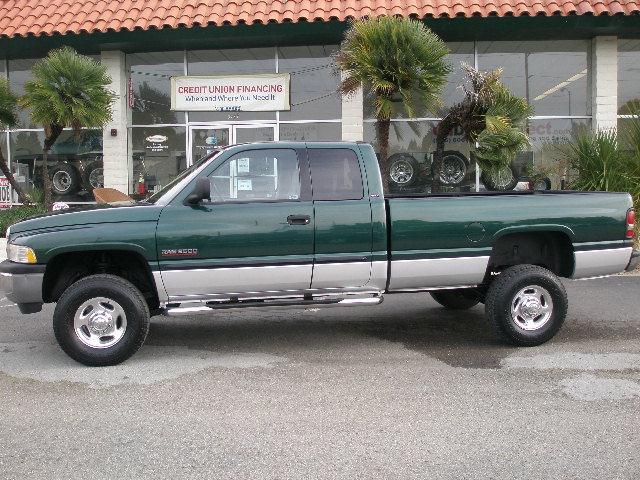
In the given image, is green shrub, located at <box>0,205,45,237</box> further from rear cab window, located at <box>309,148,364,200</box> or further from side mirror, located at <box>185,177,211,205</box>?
rear cab window, located at <box>309,148,364,200</box>

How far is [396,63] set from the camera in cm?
1073

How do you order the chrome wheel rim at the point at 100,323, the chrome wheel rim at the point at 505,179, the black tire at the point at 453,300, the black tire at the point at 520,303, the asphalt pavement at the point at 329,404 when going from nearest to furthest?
the asphalt pavement at the point at 329,404 → the chrome wheel rim at the point at 100,323 → the black tire at the point at 520,303 → the black tire at the point at 453,300 → the chrome wheel rim at the point at 505,179

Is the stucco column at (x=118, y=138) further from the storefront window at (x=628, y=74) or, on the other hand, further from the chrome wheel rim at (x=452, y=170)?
the storefront window at (x=628, y=74)

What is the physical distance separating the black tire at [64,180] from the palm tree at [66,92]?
3064mm

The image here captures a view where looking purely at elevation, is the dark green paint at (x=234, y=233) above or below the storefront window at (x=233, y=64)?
below

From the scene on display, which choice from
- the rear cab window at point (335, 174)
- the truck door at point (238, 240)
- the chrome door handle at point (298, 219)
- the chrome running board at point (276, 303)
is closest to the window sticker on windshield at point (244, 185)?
the truck door at point (238, 240)

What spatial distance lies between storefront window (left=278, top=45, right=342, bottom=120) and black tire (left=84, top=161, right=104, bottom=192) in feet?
14.4

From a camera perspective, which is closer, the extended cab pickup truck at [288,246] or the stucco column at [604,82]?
the extended cab pickup truck at [288,246]

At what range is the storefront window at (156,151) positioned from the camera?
15.5 metres

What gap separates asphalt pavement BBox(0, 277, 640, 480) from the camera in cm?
386

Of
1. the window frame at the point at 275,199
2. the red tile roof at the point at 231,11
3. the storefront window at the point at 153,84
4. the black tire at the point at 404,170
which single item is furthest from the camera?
→ the storefront window at the point at 153,84

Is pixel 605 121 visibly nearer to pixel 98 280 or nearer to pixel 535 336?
pixel 535 336

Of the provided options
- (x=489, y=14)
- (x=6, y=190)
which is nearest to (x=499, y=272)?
(x=489, y=14)

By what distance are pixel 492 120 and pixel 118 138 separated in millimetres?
8412
